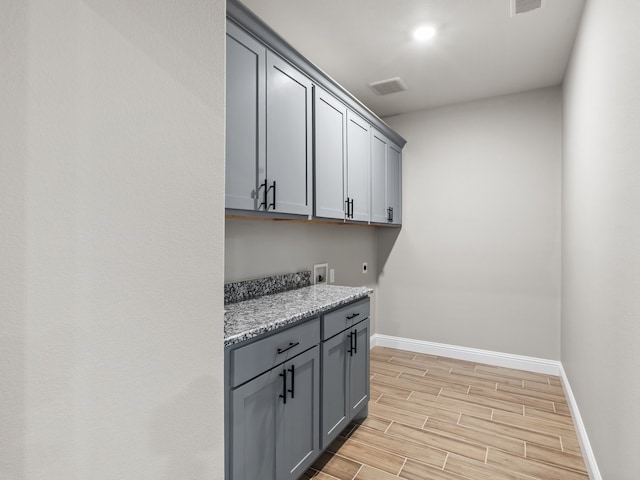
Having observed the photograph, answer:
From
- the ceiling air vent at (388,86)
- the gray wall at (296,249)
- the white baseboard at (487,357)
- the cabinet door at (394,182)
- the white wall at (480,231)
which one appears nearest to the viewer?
the gray wall at (296,249)

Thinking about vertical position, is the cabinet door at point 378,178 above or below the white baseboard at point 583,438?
above

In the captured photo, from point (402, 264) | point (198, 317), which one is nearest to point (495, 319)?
point (402, 264)

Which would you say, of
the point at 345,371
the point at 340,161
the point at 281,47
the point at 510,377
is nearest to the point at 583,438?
the point at 510,377

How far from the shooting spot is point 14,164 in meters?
0.67

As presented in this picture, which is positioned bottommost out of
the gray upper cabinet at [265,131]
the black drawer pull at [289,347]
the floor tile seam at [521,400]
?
the floor tile seam at [521,400]

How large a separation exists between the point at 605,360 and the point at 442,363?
2116mm

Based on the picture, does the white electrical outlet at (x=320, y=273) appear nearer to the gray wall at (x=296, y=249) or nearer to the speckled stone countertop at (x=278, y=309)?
the gray wall at (x=296, y=249)

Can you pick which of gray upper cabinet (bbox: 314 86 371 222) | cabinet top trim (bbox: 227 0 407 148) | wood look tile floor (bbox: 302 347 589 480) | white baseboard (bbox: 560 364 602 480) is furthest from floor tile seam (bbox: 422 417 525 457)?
cabinet top trim (bbox: 227 0 407 148)

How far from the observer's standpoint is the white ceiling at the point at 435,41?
7.08 ft

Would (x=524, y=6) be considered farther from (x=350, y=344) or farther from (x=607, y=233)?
(x=350, y=344)

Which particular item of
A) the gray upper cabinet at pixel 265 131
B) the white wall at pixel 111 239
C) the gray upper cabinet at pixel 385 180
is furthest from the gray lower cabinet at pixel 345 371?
the gray upper cabinet at pixel 385 180

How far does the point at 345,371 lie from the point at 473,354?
2.04 meters

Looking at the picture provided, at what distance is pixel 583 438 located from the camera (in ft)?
6.97

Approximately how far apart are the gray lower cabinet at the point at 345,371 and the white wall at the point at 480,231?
5.36 feet
